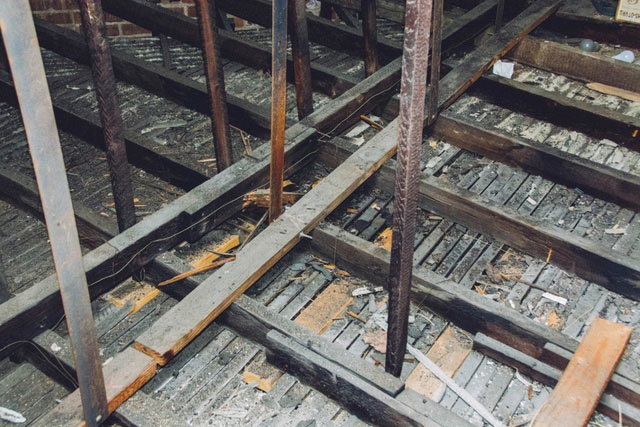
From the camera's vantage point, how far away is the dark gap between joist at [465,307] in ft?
8.49

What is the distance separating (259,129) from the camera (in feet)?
13.9

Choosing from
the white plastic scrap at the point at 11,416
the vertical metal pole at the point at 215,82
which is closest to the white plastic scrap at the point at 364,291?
the vertical metal pole at the point at 215,82

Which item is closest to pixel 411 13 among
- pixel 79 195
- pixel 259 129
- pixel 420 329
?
pixel 420 329

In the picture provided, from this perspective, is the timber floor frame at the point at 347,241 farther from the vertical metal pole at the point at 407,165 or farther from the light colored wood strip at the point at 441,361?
the vertical metal pole at the point at 407,165

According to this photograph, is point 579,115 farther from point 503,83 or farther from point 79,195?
point 79,195

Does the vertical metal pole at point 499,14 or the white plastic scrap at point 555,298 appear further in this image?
the vertical metal pole at point 499,14

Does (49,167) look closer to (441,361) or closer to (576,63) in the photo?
(441,361)

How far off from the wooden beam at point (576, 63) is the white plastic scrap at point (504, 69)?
7.3 inches

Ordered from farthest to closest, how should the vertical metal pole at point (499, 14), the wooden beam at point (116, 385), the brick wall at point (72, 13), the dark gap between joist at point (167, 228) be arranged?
the brick wall at point (72, 13)
the vertical metal pole at point (499, 14)
the dark gap between joist at point (167, 228)
the wooden beam at point (116, 385)

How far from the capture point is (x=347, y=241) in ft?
10.2

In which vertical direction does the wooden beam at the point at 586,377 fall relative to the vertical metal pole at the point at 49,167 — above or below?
below

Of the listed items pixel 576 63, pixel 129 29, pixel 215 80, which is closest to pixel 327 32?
pixel 576 63

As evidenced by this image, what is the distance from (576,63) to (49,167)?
3.96 m

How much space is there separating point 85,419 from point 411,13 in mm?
1665
